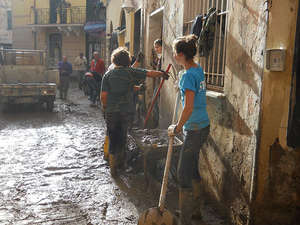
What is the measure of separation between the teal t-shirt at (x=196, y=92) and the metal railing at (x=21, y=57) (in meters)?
9.67

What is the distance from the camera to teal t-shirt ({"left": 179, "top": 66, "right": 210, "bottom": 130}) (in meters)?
2.82

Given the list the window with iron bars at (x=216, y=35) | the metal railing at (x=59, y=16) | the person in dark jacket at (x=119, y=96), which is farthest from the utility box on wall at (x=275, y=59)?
the metal railing at (x=59, y=16)

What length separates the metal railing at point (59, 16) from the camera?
26047mm

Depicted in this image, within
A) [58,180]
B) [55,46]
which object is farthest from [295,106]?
[55,46]

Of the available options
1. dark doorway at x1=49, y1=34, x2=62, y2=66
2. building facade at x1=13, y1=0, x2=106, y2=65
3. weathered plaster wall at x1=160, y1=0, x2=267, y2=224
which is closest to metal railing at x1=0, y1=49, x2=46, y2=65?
weathered plaster wall at x1=160, y1=0, x2=267, y2=224

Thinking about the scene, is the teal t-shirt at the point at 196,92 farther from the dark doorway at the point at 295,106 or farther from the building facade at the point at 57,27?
the building facade at the point at 57,27

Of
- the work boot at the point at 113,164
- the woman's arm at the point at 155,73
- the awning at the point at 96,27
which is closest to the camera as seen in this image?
the woman's arm at the point at 155,73

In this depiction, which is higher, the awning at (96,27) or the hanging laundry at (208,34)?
the awning at (96,27)

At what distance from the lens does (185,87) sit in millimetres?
2807

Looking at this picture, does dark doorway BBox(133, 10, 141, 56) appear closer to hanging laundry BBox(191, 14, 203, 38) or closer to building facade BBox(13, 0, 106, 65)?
hanging laundry BBox(191, 14, 203, 38)

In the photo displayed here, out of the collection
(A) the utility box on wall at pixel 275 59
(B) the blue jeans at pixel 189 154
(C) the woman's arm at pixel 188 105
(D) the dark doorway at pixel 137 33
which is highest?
(D) the dark doorway at pixel 137 33

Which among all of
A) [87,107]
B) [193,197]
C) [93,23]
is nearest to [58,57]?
[93,23]

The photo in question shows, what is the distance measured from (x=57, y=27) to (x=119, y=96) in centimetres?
2393

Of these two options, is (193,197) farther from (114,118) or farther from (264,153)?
(114,118)
